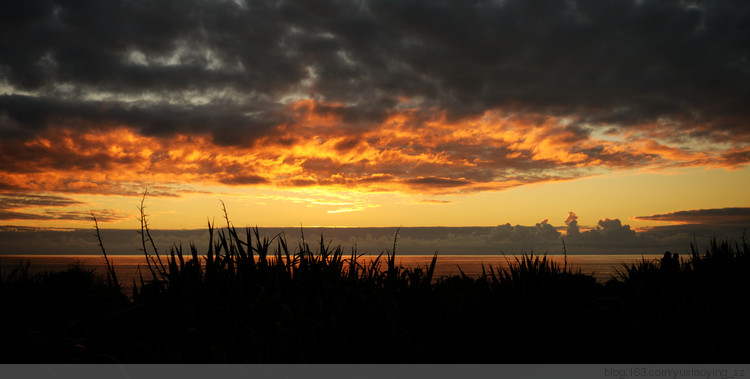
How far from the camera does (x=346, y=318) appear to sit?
21.6ft

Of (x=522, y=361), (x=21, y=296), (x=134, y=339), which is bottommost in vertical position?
(x=522, y=361)

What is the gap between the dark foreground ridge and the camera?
5758 millimetres

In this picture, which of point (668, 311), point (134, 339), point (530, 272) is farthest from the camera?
point (530, 272)

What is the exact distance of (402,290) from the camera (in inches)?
324

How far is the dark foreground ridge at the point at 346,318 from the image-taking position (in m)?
5.76

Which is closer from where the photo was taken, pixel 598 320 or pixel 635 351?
pixel 635 351

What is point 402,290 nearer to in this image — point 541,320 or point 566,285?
point 541,320

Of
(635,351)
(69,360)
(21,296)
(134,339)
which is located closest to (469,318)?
(635,351)

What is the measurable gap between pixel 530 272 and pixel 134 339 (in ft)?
20.7

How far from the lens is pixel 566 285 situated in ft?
29.1

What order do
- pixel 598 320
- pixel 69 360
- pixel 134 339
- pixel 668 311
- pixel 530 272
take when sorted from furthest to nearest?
pixel 530 272
pixel 598 320
pixel 668 311
pixel 134 339
pixel 69 360
